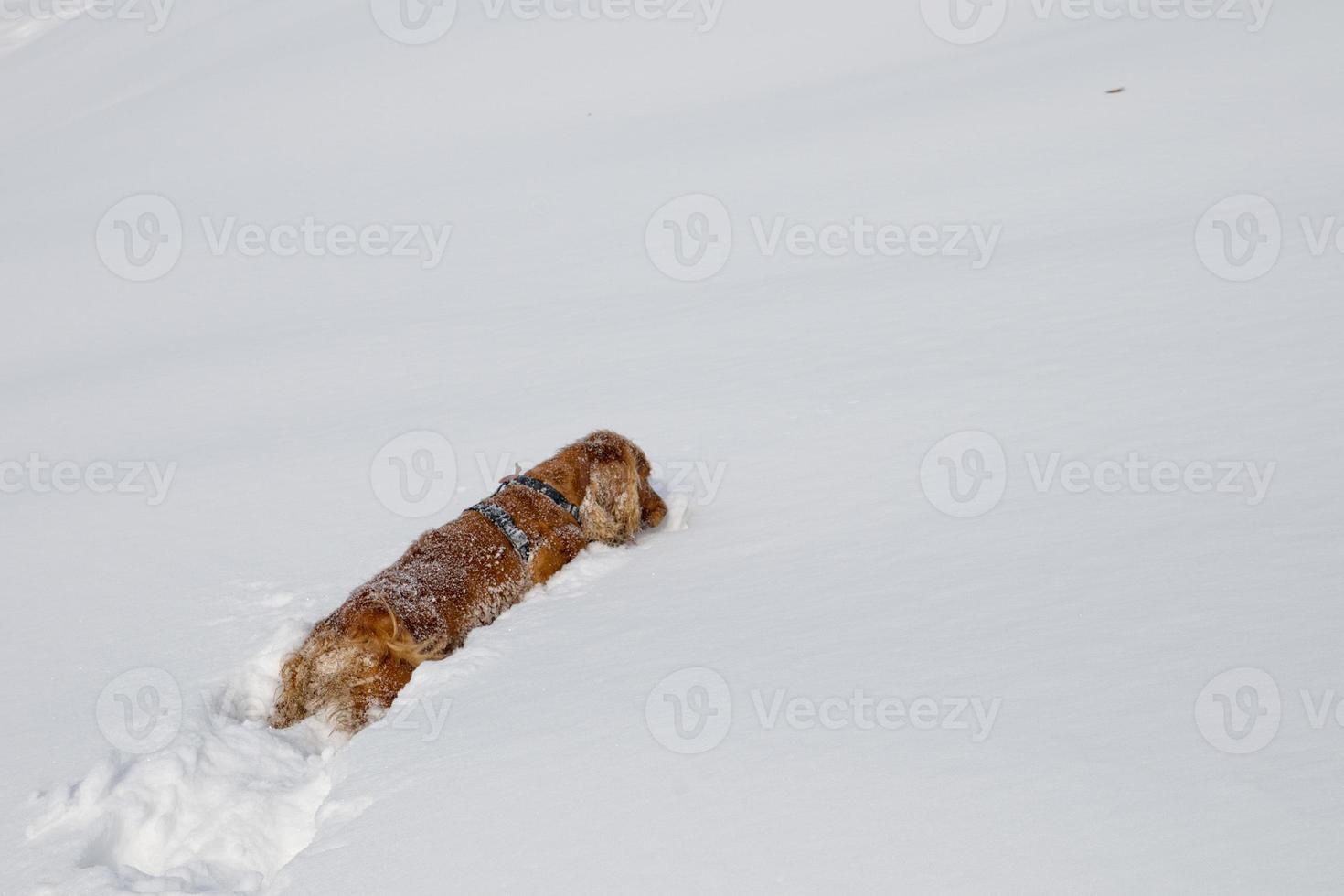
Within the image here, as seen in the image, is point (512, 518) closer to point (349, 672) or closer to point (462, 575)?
point (462, 575)

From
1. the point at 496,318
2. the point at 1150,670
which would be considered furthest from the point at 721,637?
the point at 496,318

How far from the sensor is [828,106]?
10805mm

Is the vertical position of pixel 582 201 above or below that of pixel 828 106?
below

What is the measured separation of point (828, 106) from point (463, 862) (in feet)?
31.1

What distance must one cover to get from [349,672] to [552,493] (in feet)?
3.90

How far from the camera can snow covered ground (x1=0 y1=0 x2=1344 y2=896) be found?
2.65 metres

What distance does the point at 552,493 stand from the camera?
181 inches

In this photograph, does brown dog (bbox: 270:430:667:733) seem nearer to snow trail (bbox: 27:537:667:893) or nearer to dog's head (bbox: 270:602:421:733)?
dog's head (bbox: 270:602:421:733)

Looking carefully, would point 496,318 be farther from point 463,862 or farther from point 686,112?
point 463,862

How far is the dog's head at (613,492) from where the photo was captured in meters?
4.62

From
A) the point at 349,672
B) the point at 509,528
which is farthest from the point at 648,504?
the point at 349,672

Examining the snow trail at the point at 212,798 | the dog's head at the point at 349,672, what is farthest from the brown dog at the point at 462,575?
the snow trail at the point at 212,798

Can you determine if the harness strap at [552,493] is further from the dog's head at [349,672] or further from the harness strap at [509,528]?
the dog's head at [349,672]

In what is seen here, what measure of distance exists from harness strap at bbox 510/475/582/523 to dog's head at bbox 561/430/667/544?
0.03 m
